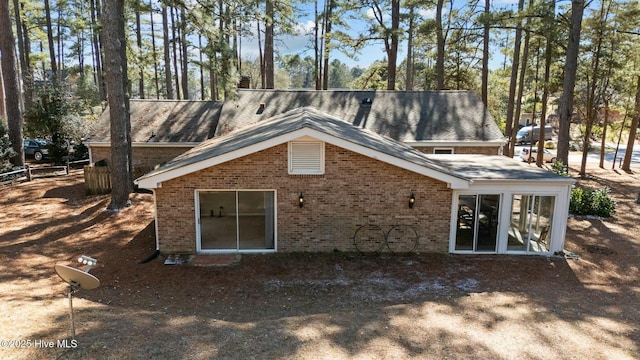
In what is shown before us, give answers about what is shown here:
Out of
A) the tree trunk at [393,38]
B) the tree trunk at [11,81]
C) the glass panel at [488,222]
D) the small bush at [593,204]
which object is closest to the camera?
the glass panel at [488,222]

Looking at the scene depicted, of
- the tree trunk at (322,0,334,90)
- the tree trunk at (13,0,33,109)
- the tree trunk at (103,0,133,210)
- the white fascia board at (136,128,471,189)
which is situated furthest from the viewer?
the tree trunk at (13,0,33,109)

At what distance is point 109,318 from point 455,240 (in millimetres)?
8607

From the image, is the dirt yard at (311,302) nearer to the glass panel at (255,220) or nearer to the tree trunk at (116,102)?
the glass panel at (255,220)

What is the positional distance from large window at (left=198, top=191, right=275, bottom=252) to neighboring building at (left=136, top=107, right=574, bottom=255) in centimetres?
3

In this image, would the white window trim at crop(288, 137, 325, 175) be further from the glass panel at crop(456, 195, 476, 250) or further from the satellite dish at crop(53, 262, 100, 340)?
the satellite dish at crop(53, 262, 100, 340)

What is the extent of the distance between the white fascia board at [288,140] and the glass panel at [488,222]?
1.04 metres

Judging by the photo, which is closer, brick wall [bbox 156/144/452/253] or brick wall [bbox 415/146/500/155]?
brick wall [bbox 156/144/452/253]

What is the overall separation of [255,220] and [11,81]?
53.6ft

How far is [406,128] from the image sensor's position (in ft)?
61.8

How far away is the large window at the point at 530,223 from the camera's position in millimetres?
10875

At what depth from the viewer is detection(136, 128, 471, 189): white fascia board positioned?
32.8 feet

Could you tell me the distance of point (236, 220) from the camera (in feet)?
35.2

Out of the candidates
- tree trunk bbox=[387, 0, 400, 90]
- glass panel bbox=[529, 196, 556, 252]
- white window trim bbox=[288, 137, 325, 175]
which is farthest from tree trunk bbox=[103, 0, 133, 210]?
tree trunk bbox=[387, 0, 400, 90]

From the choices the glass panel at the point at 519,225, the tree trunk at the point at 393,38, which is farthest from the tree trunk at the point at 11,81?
the glass panel at the point at 519,225
